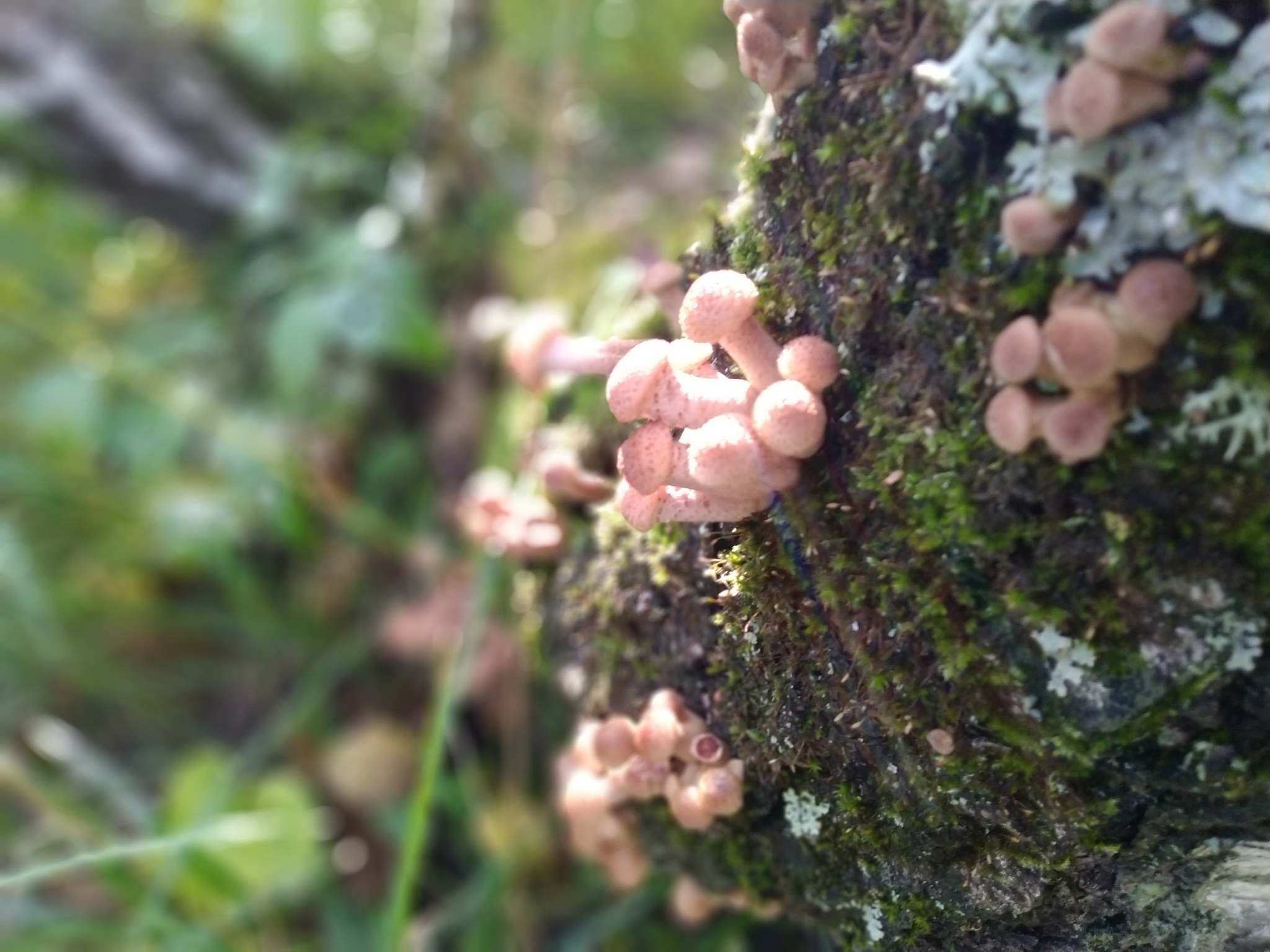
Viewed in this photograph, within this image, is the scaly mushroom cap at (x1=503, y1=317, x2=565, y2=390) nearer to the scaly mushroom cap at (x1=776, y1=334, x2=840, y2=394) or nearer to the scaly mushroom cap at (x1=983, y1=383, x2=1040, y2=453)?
the scaly mushroom cap at (x1=776, y1=334, x2=840, y2=394)

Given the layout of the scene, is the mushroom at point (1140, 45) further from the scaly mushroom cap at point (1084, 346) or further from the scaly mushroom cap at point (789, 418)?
the scaly mushroom cap at point (789, 418)

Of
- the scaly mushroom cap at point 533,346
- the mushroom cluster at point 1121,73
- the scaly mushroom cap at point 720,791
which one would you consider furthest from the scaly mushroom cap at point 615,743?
the mushroom cluster at point 1121,73

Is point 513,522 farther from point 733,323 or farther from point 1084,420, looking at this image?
point 1084,420

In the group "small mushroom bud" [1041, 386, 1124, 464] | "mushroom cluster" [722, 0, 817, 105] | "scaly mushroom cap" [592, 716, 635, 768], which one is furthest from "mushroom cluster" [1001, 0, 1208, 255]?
"scaly mushroom cap" [592, 716, 635, 768]

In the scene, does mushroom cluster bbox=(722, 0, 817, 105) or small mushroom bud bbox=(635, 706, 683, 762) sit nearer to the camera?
mushroom cluster bbox=(722, 0, 817, 105)

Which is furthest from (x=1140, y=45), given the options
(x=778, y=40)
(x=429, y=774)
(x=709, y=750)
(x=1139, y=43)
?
(x=429, y=774)

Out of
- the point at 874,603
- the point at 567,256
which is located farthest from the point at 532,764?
the point at 874,603
